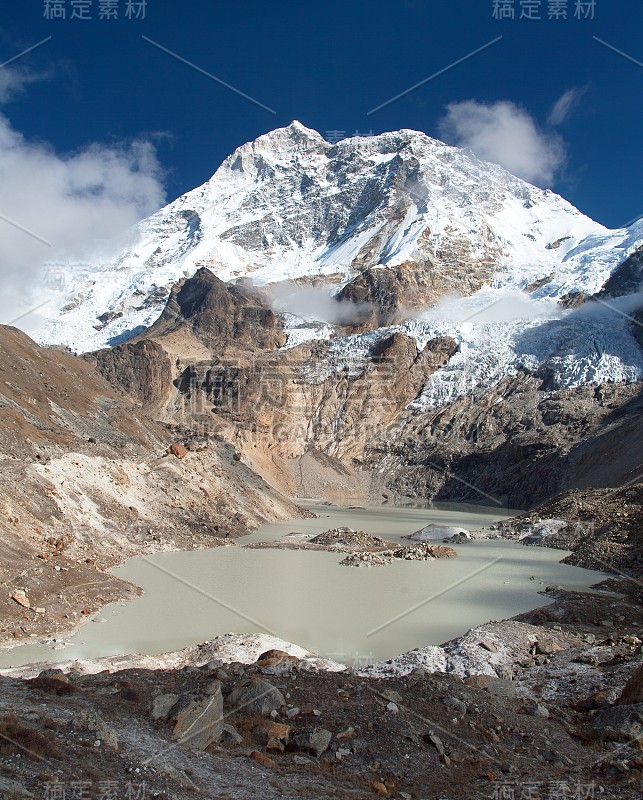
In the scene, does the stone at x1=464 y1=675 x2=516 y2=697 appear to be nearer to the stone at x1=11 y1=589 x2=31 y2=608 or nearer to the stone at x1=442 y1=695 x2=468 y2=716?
the stone at x1=442 y1=695 x2=468 y2=716

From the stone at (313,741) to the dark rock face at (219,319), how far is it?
5091 inches

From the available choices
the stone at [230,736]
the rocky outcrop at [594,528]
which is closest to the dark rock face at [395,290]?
the rocky outcrop at [594,528]

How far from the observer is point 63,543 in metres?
22.8

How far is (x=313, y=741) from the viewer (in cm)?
766

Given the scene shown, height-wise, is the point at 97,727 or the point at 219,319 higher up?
the point at 219,319

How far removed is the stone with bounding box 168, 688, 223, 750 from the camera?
24.3 ft

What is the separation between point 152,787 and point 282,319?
158m

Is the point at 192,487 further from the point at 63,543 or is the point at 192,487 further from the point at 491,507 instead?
the point at 491,507

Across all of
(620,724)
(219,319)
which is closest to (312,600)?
(620,724)

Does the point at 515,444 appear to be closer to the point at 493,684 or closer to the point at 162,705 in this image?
the point at 493,684

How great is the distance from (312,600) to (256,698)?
42.8 ft

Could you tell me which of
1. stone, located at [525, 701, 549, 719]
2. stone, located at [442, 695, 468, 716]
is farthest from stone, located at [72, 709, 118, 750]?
stone, located at [525, 701, 549, 719]

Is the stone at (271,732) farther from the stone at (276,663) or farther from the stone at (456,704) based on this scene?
the stone at (456,704)

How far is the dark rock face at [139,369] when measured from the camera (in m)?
111
